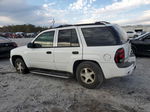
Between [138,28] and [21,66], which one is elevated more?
[138,28]

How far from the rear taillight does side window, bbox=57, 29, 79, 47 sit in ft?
3.61

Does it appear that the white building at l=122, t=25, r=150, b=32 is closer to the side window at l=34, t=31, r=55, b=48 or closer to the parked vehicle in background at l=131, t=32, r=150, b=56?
the parked vehicle in background at l=131, t=32, r=150, b=56

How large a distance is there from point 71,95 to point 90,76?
0.72m

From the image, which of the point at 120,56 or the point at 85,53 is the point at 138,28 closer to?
the point at 120,56

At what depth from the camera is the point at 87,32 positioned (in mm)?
3605

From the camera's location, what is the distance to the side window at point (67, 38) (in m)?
3.74

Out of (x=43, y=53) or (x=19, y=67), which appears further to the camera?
(x=19, y=67)

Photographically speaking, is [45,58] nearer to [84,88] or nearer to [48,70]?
[48,70]

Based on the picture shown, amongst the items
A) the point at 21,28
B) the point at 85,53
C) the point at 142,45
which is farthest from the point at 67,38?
the point at 21,28

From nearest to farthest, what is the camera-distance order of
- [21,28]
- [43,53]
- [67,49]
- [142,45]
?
[67,49] < [43,53] < [142,45] < [21,28]

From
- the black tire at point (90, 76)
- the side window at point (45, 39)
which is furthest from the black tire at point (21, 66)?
the black tire at point (90, 76)

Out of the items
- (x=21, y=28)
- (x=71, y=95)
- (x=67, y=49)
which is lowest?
(x=71, y=95)

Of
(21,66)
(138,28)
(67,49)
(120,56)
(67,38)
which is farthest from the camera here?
(138,28)

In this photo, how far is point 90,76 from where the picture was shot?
3.62m
